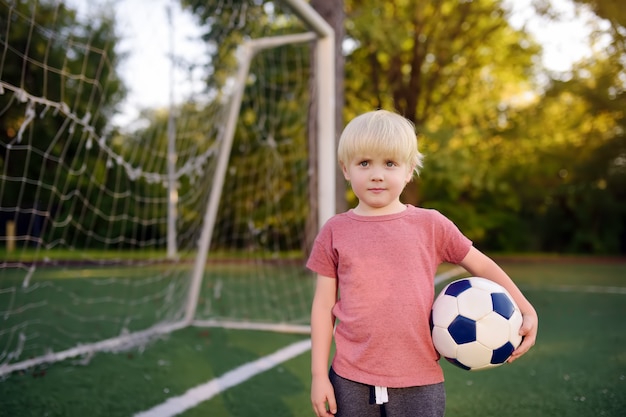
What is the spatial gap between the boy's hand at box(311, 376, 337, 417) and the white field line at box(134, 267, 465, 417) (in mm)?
1467

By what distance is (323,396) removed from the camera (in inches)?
68.0

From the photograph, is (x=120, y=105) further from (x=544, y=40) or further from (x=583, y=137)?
(x=583, y=137)

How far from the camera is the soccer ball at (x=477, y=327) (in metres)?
1.74

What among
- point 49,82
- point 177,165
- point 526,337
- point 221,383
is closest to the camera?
point 526,337

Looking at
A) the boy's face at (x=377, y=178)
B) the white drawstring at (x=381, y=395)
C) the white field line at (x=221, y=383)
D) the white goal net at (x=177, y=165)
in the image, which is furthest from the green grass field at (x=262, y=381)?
the boy's face at (x=377, y=178)

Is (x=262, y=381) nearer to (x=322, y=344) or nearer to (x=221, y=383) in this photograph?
(x=221, y=383)

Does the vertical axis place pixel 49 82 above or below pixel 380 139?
above

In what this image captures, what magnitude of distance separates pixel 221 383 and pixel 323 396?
6.48 feet

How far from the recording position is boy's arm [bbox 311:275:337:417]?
173 cm

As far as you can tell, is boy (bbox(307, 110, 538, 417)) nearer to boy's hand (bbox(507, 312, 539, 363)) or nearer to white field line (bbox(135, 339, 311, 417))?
boy's hand (bbox(507, 312, 539, 363))

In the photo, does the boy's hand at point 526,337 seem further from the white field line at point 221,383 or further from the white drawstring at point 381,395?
the white field line at point 221,383

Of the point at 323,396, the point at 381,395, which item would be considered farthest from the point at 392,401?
the point at 323,396

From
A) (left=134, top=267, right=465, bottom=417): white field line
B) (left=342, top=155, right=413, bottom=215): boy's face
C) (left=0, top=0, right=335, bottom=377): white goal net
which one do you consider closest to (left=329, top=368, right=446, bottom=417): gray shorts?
(left=342, top=155, right=413, bottom=215): boy's face

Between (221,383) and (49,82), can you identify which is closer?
(221,383)
